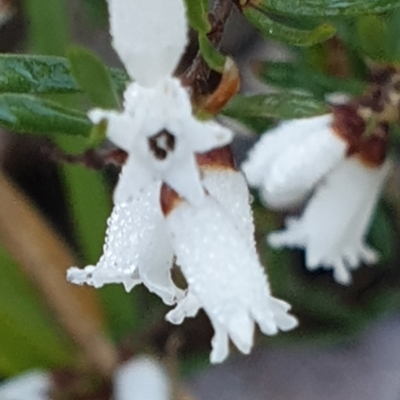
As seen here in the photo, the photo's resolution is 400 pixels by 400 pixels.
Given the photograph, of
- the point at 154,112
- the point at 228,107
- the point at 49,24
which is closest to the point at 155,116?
the point at 154,112

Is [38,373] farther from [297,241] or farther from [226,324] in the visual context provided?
[226,324]

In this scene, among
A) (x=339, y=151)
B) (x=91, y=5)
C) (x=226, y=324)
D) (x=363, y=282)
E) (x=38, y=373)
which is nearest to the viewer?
(x=226, y=324)

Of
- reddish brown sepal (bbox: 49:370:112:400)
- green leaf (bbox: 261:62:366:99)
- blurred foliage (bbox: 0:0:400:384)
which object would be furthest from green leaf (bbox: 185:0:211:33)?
reddish brown sepal (bbox: 49:370:112:400)

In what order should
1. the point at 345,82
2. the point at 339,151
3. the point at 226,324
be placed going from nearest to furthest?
the point at 226,324, the point at 339,151, the point at 345,82

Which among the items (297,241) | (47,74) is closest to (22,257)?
(297,241)

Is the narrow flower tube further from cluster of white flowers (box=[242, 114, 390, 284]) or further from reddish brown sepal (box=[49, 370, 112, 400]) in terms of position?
reddish brown sepal (box=[49, 370, 112, 400])

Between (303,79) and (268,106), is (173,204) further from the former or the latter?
(303,79)
